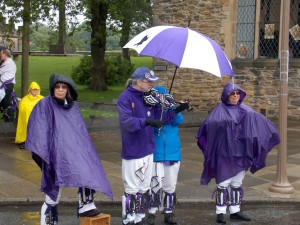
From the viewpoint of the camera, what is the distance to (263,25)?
15.8 meters

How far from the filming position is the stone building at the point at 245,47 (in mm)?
15438

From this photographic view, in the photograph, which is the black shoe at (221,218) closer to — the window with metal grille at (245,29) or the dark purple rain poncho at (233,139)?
the dark purple rain poncho at (233,139)

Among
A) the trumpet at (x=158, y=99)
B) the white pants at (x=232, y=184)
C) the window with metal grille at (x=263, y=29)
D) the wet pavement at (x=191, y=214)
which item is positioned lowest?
the wet pavement at (x=191, y=214)

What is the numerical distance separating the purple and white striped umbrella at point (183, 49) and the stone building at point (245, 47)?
33.7ft

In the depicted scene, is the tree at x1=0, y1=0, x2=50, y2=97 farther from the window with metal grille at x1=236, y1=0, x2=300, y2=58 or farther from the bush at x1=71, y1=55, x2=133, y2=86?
the bush at x1=71, y1=55, x2=133, y2=86

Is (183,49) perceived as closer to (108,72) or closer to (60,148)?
(60,148)

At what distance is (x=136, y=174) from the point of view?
535 cm

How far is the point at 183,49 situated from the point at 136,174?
1420 mm

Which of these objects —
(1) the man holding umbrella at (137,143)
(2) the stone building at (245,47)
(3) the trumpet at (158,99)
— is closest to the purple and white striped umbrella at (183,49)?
(1) the man holding umbrella at (137,143)

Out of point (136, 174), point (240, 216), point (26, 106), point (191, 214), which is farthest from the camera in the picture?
point (26, 106)

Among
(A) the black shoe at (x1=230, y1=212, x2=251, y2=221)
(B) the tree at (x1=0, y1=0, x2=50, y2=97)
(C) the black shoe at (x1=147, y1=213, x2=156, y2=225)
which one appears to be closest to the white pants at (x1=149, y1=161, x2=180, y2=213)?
(C) the black shoe at (x1=147, y1=213, x2=156, y2=225)

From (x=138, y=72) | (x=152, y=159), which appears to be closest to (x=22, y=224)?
(x=152, y=159)

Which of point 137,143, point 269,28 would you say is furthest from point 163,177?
point 269,28

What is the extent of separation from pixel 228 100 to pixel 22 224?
2838 millimetres
